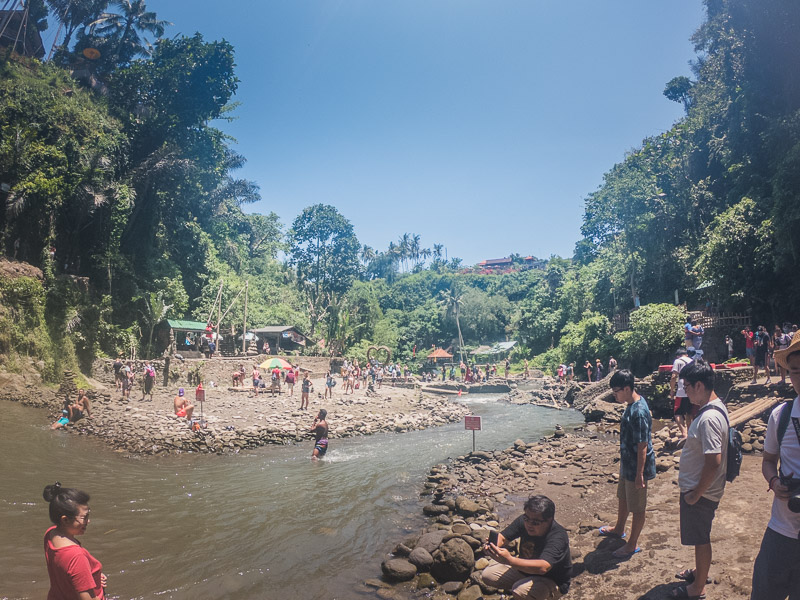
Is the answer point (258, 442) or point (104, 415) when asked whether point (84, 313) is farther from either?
point (258, 442)

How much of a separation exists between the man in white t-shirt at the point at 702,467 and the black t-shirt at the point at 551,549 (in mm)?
997

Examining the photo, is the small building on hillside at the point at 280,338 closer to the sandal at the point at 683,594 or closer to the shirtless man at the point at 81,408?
the shirtless man at the point at 81,408

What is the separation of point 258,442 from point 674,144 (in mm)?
34791

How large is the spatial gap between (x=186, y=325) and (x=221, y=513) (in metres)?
25.2

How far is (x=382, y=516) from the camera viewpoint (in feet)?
29.6

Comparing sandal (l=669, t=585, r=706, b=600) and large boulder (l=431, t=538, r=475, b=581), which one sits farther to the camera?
large boulder (l=431, t=538, r=475, b=581)

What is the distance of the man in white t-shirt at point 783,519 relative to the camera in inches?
105

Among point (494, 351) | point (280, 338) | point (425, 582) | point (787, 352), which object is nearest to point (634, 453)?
point (787, 352)

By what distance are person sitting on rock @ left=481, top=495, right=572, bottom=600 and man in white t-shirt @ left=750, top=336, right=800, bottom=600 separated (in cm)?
137

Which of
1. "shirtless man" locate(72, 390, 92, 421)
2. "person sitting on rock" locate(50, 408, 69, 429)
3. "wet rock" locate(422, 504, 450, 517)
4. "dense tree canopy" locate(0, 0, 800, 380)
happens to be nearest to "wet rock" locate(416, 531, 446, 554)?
"wet rock" locate(422, 504, 450, 517)

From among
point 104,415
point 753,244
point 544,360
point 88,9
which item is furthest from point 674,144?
point 88,9

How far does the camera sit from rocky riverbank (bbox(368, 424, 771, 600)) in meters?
4.71

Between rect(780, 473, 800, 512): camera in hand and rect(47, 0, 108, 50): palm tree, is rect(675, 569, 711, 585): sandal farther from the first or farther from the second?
rect(47, 0, 108, 50): palm tree

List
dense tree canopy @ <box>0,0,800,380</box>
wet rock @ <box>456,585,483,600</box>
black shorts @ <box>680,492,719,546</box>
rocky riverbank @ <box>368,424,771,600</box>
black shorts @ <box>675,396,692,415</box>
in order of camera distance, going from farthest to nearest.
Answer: dense tree canopy @ <box>0,0,800,380</box> → black shorts @ <box>675,396,692,415</box> → wet rock @ <box>456,585,483,600</box> → rocky riverbank @ <box>368,424,771,600</box> → black shorts @ <box>680,492,719,546</box>
